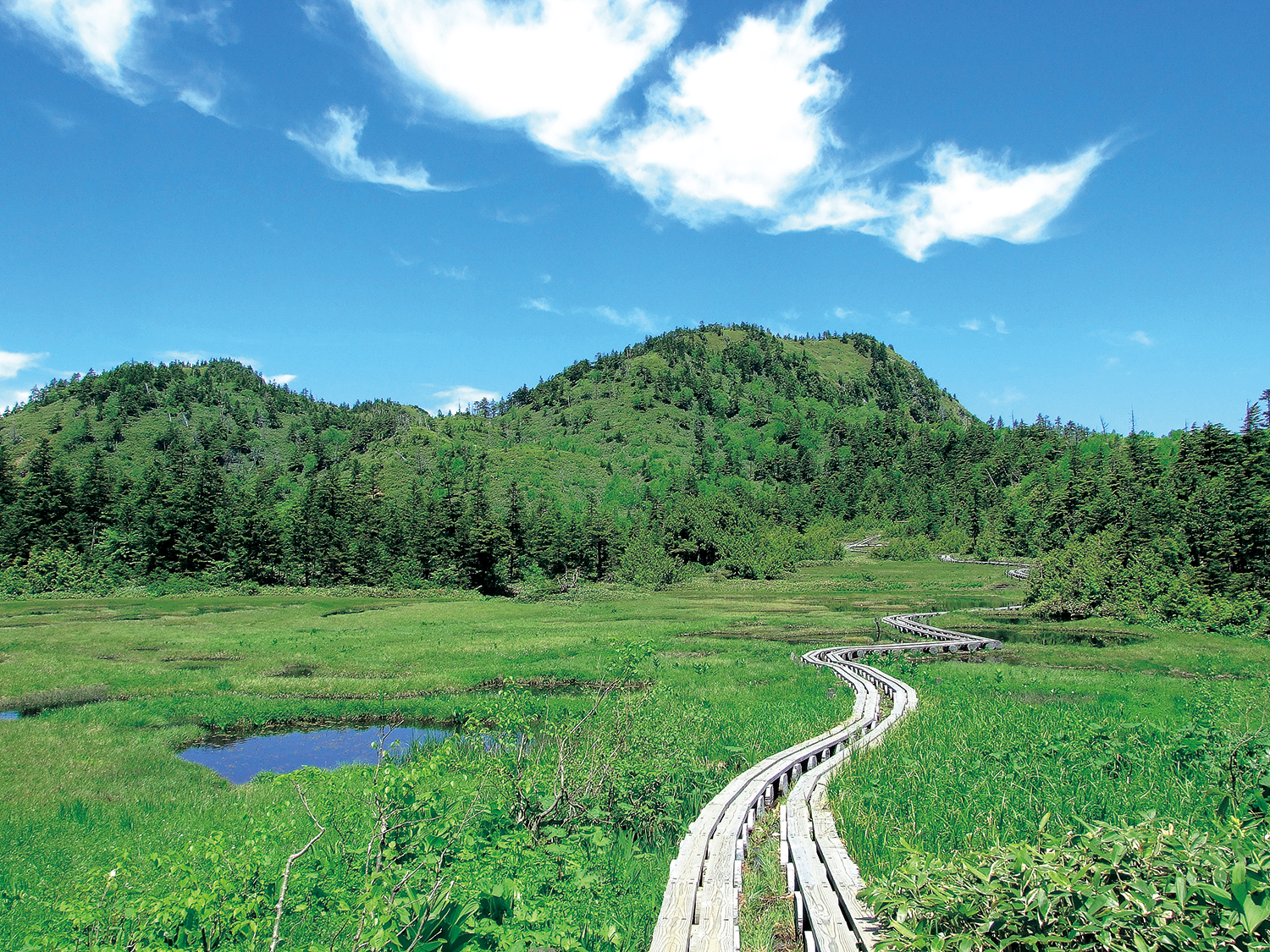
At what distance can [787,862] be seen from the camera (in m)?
10.2

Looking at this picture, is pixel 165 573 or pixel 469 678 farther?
pixel 165 573

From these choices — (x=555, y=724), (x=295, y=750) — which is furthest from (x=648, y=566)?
(x=555, y=724)

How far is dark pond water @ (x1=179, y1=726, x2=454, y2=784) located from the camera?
20.7 m

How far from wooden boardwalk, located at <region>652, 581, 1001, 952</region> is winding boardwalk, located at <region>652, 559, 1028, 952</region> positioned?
0.04ft

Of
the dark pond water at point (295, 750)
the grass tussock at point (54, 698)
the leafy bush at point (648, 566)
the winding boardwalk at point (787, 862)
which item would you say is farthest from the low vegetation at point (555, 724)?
the leafy bush at point (648, 566)

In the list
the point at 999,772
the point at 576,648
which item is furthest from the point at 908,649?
the point at 999,772

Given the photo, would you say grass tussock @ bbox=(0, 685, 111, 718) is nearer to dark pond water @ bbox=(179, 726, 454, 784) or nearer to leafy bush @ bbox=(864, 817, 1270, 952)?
Answer: dark pond water @ bbox=(179, 726, 454, 784)

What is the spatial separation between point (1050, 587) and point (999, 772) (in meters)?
55.8

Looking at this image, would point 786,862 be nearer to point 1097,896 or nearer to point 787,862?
point 787,862

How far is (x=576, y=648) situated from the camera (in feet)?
136

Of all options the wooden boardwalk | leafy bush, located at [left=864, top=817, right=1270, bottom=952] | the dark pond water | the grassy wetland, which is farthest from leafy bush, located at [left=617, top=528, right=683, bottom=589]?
leafy bush, located at [left=864, top=817, right=1270, bottom=952]

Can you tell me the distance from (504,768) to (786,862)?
17.8 feet

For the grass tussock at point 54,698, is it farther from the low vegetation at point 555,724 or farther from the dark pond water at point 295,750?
the dark pond water at point 295,750

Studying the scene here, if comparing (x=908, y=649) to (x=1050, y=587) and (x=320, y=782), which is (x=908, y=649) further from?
(x=320, y=782)
